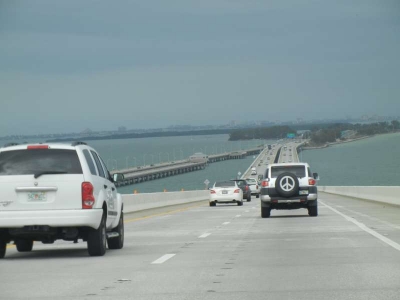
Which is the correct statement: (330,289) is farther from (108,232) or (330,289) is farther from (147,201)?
(147,201)

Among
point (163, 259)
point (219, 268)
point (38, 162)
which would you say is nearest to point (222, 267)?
point (219, 268)

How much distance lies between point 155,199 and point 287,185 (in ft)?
66.5

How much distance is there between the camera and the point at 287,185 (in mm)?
31688

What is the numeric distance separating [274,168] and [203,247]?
15274 mm

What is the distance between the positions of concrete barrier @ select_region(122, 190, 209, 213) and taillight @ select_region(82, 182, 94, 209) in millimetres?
25334

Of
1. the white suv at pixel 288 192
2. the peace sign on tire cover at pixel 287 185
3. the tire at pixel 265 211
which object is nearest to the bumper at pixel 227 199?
the white suv at pixel 288 192

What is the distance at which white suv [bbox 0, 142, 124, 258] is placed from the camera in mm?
15664

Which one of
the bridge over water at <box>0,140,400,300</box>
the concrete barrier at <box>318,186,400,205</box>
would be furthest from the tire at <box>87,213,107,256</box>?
the concrete barrier at <box>318,186,400,205</box>

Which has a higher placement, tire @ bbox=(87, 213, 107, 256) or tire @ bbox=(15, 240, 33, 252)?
tire @ bbox=(87, 213, 107, 256)

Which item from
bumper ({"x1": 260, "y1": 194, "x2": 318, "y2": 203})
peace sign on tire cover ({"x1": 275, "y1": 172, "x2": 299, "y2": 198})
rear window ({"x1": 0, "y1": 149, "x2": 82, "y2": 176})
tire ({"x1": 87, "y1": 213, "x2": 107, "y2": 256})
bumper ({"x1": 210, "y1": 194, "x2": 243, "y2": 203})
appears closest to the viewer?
rear window ({"x1": 0, "y1": 149, "x2": 82, "y2": 176})

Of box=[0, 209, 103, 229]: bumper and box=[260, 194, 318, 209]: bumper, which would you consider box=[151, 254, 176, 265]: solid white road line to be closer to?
box=[0, 209, 103, 229]: bumper

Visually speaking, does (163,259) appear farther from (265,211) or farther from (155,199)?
(155,199)

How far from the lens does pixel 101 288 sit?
11742 millimetres

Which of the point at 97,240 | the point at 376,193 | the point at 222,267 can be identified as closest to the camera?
the point at 222,267
